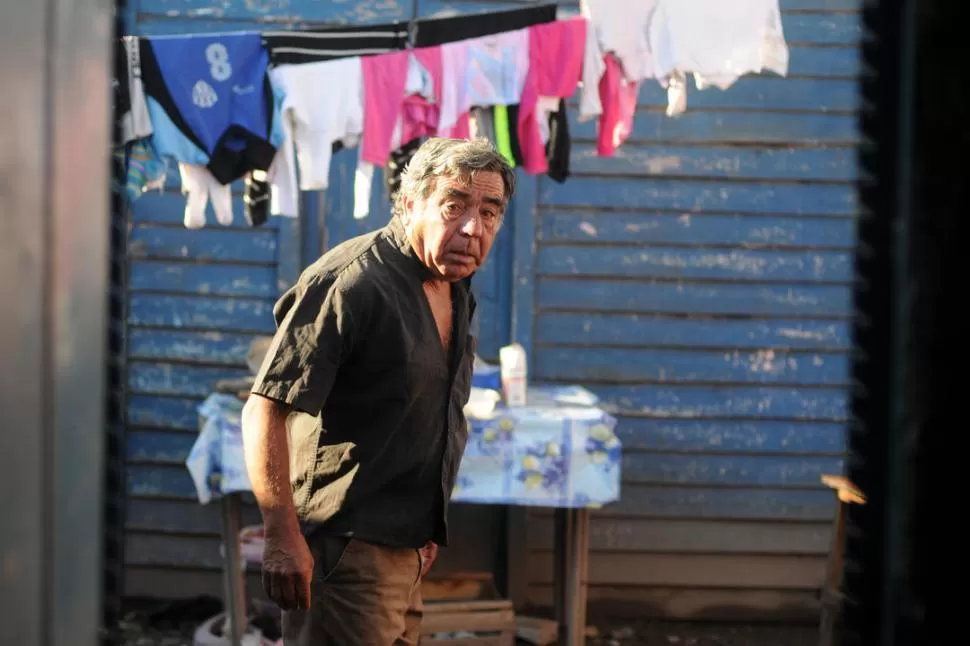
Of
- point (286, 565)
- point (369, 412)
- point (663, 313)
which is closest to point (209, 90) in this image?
point (369, 412)

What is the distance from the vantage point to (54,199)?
3.15ft

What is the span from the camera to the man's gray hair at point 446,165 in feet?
9.37

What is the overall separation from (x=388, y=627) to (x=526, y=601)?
3.23 meters

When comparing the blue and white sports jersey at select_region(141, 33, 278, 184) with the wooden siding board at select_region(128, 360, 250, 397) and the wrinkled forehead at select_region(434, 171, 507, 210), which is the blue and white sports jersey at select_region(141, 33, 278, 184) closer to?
the wooden siding board at select_region(128, 360, 250, 397)

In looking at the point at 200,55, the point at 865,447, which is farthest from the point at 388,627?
the point at 200,55

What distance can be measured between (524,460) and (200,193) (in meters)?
1.81

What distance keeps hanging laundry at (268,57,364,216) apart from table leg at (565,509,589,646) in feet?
6.32

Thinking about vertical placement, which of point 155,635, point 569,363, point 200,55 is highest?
point 200,55

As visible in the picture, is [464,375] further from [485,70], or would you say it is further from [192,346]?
[192,346]

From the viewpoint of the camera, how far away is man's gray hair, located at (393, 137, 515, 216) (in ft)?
9.37

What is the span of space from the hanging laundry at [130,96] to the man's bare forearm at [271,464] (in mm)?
2281

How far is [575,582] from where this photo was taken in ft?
16.3

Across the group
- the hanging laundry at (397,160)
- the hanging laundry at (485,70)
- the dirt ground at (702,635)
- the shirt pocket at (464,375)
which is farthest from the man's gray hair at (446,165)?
the dirt ground at (702,635)

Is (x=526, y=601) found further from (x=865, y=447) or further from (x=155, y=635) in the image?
(x=865, y=447)
